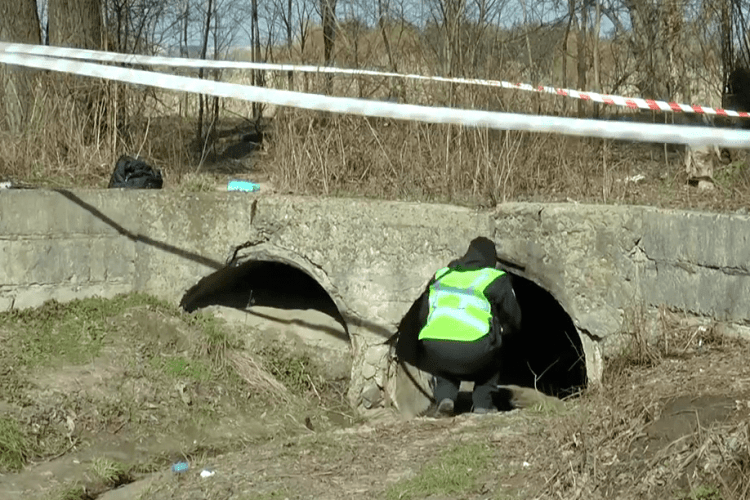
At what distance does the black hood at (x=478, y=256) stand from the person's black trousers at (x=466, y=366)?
1.81 ft

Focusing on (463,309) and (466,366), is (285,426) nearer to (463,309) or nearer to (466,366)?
(466,366)

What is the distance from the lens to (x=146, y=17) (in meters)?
16.2

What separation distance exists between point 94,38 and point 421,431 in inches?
276

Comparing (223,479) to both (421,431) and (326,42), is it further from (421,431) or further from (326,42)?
(326,42)

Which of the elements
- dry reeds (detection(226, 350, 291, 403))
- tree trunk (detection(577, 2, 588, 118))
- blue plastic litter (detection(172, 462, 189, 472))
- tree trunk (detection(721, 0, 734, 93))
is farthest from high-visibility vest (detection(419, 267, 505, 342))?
tree trunk (detection(721, 0, 734, 93))

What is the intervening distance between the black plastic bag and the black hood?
3309mm

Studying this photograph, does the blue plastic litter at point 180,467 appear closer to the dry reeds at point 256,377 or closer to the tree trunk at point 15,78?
the dry reeds at point 256,377

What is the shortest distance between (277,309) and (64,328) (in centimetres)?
221

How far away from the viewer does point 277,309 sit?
33.5 feet

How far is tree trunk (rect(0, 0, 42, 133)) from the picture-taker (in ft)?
35.2

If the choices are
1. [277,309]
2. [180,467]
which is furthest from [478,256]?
[277,309]

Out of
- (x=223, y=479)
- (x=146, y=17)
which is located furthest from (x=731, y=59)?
(x=146, y=17)

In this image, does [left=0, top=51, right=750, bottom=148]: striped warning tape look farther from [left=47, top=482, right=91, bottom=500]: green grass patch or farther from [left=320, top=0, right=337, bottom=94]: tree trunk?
[left=320, top=0, right=337, bottom=94]: tree trunk

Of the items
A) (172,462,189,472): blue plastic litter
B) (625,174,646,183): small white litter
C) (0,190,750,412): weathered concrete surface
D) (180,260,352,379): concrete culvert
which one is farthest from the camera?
(625,174,646,183): small white litter
